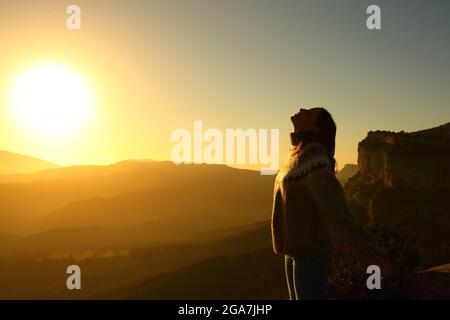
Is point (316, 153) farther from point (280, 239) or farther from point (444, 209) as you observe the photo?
point (444, 209)

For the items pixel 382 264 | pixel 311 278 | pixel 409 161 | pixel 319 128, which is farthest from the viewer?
pixel 409 161

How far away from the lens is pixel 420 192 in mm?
56906

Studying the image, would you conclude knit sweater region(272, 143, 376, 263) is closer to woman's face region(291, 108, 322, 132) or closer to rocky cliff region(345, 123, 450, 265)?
woman's face region(291, 108, 322, 132)

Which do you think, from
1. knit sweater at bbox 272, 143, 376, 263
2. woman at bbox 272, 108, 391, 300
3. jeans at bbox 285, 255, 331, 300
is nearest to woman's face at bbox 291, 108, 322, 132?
woman at bbox 272, 108, 391, 300

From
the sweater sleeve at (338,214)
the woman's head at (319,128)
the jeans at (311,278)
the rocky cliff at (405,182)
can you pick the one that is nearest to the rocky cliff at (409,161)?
the rocky cliff at (405,182)

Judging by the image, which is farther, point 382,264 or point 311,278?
point 311,278

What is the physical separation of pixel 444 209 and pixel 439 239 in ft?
24.7

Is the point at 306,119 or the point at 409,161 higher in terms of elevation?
the point at 409,161

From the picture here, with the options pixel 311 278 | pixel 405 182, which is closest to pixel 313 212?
pixel 311 278

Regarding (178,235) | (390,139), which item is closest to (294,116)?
(390,139)

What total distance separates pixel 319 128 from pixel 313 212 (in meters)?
0.70

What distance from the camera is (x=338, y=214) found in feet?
12.1

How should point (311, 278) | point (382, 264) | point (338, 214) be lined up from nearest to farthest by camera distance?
point (382, 264)
point (338, 214)
point (311, 278)

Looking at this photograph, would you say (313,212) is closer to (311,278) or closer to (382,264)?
(311,278)
